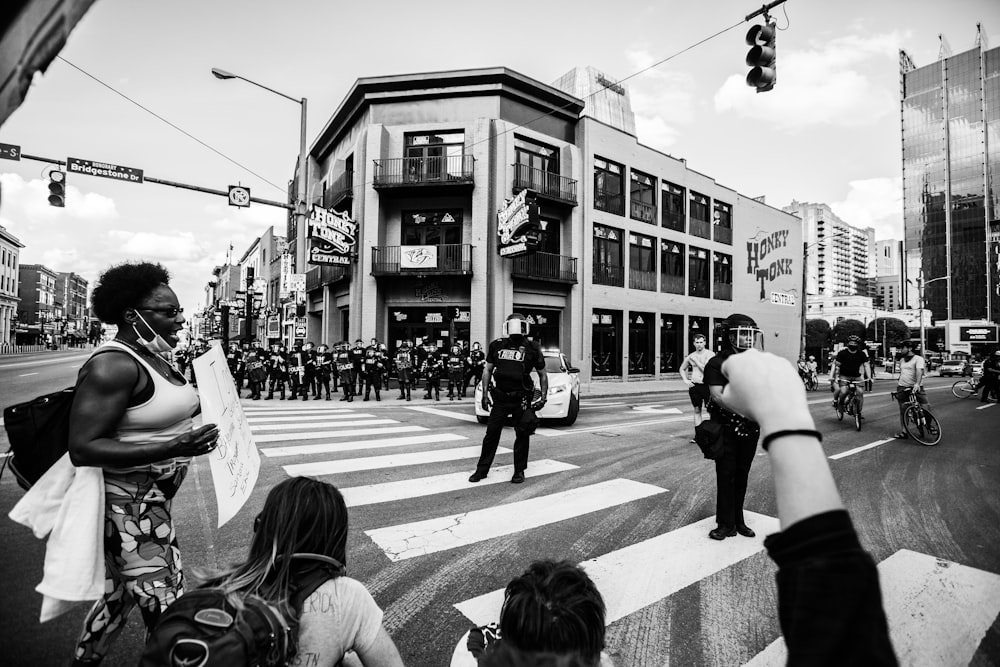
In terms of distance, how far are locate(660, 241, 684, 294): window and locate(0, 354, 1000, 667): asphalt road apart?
2105 centimetres

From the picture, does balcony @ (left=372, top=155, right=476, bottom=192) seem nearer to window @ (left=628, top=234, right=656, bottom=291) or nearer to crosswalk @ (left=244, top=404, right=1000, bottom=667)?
window @ (left=628, top=234, right=656, bottom=291)

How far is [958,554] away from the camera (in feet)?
13.0

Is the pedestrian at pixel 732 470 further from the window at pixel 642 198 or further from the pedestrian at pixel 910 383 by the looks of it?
the window at pixel 642 198

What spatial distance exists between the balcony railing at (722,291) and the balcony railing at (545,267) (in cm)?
1323

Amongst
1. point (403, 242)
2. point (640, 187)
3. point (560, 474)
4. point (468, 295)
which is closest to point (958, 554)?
point (560, 474)

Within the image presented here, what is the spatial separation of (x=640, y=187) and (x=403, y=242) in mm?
14113

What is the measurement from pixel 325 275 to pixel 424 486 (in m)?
22.3

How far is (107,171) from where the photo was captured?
1285 centimetres

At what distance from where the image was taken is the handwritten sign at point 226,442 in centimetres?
214

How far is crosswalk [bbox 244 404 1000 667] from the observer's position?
9.68 ft

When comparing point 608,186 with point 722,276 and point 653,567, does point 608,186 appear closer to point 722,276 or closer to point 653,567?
point 722,276

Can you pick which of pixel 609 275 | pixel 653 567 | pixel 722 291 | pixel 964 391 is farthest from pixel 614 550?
pixel 722 291

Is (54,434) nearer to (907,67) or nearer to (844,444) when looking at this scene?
(844,444)

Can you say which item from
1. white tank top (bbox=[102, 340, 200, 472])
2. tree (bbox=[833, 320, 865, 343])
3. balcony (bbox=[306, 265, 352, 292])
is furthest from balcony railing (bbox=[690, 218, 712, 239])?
tree (bbox=[833, 320, 865, 343])
